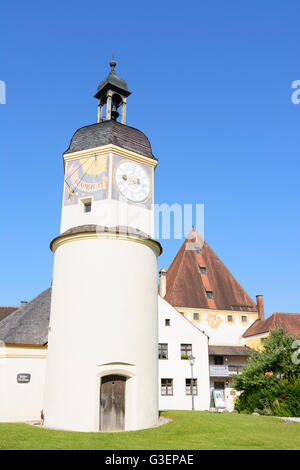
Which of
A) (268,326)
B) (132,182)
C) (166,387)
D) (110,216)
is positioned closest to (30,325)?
(110,216)

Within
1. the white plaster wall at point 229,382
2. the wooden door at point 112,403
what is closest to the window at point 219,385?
the white plaster wall at point 229,382

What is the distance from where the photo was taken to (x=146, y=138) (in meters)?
18.8

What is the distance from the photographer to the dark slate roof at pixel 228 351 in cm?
3497

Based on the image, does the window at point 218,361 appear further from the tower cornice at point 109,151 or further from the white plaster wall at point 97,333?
the tower cornice at point 109,151

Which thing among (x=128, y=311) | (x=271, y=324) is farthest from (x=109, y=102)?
(x=271, y=324)

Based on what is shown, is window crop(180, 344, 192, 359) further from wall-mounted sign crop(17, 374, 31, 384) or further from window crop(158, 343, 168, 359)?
wall-mounted sign crop(17, 374, 31, 384)

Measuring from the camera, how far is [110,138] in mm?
16891

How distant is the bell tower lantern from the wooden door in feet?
37.8

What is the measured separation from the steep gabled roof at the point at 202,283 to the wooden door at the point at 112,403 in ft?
76.8

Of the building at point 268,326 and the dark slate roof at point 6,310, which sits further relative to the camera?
the dark slate roof at point 6,310

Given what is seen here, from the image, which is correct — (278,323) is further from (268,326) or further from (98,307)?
(98,307)

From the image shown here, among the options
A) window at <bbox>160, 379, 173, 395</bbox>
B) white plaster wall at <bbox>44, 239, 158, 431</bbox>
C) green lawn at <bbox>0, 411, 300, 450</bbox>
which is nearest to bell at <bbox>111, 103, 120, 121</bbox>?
white plaster wall at <bbox>44, 239, 158, 431</bbox>

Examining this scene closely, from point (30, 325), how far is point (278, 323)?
24920 mm

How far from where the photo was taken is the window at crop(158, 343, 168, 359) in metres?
31.3
